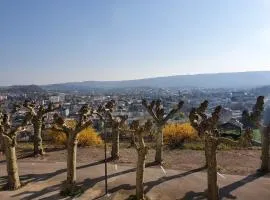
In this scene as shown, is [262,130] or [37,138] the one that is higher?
[262,130]

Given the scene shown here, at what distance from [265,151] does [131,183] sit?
792 centimetres

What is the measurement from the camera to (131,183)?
72.8 ft

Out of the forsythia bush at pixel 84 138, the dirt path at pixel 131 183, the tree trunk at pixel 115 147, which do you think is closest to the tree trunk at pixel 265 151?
the dirt path at pixel 131 183

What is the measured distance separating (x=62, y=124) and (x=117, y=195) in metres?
4.48

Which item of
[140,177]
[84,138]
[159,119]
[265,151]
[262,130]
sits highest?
[159,119]

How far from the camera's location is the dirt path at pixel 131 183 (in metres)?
20.3

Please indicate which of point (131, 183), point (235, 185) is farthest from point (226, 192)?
point (131, 183)

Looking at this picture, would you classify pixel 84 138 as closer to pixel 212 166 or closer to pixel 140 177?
pixel 140 177

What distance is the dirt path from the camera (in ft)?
66.6

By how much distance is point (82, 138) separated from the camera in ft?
109

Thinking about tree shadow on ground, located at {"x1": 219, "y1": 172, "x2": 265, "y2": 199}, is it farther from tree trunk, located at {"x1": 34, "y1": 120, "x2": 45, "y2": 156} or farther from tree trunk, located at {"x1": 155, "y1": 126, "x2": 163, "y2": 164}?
tree trunk, located at {"x1": 34, "y1": 120, "x2": 45, "y2": 156}

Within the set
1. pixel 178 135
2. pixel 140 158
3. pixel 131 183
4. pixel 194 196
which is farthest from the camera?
pixel 178 135

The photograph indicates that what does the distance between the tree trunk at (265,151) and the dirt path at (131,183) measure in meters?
0.91

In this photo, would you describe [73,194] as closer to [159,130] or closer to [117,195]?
[117,195]
